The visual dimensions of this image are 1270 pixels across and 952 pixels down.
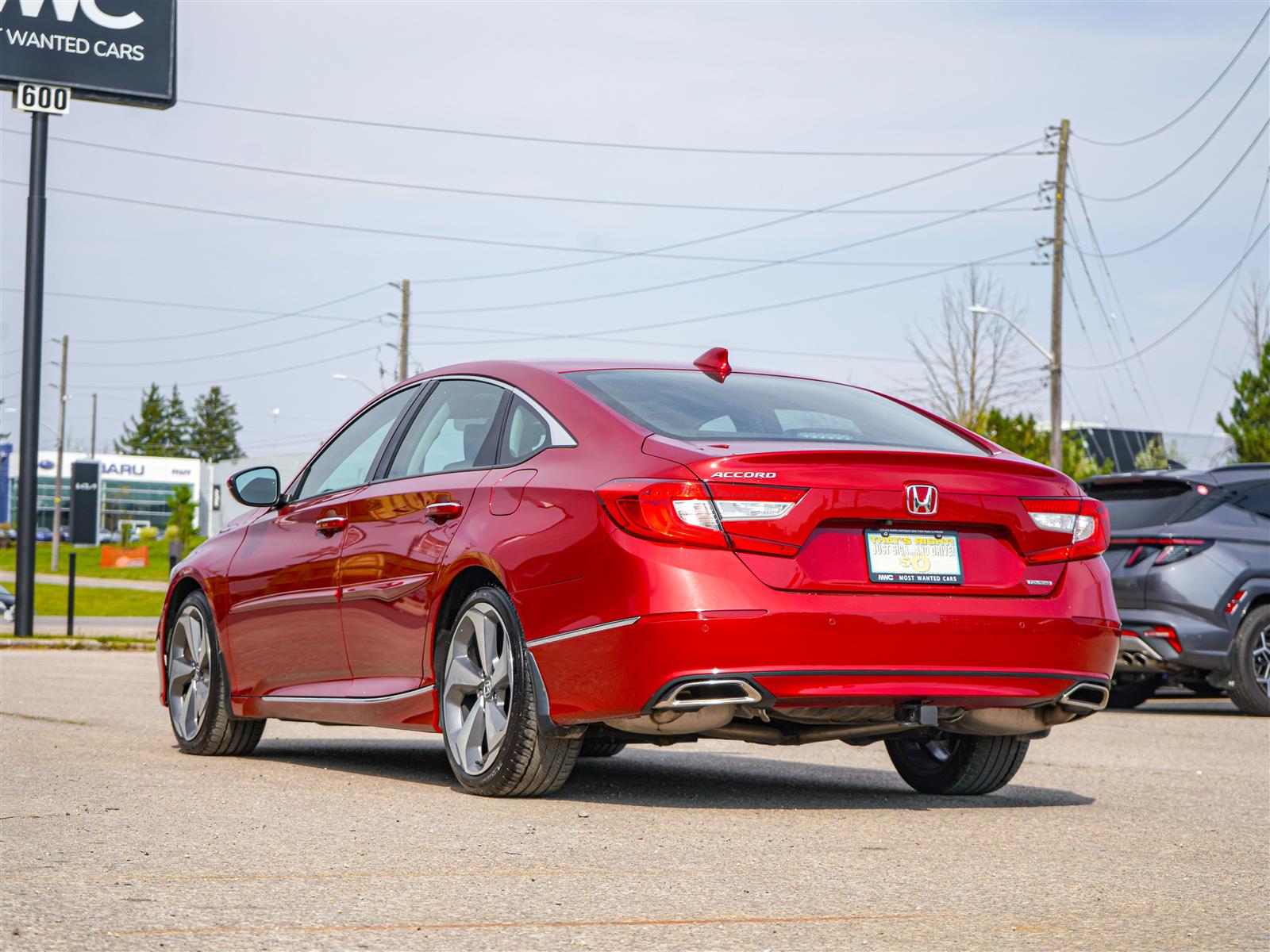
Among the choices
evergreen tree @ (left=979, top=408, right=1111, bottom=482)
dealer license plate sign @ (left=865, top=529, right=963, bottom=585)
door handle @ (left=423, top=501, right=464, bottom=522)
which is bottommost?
dealer license plate sign @ (left=865, top=529, right=963, bottom=585)

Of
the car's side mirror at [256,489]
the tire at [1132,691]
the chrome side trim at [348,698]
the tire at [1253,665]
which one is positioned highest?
the car's side mirror at [256,489]

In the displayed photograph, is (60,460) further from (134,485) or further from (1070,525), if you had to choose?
(1070,525)

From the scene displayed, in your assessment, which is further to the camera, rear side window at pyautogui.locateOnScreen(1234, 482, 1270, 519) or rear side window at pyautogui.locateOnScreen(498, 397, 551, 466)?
rear side window at pyautogui.locateOnScreen(1234, 482, 1270, 519)

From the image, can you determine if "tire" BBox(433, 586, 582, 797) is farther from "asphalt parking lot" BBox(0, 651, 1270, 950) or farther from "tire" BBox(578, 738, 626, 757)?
"tire" BBox(578, 738, 626, 757)

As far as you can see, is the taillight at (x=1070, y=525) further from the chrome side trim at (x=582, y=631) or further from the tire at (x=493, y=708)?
the tire at (x=493, y=708)

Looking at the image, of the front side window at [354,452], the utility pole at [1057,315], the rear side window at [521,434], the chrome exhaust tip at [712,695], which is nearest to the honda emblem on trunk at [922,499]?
the chrome exhaust tip at [712,695]

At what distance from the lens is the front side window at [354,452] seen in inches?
280

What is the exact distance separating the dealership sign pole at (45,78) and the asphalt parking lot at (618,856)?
14.9 metres

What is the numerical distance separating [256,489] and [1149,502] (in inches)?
291

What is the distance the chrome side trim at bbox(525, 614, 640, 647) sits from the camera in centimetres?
530

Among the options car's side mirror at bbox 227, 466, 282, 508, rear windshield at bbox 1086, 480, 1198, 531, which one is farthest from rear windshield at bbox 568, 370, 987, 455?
rear windshield at bbox 1086, 480, 1198, 531

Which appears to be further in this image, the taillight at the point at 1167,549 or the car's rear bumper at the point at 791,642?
the taillight at the point at 1167,549

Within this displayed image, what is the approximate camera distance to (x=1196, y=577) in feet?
40.1

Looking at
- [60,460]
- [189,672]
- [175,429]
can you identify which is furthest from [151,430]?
[189,672]
